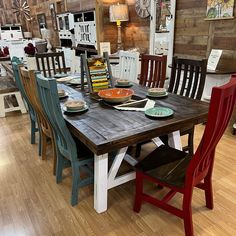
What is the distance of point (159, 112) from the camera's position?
66.2 inches

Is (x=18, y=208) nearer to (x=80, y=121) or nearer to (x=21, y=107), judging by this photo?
(x=80, y=121)

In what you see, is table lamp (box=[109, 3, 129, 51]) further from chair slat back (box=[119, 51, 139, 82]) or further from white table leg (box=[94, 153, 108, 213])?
white table leg (box=[94, 153, 108, 213])

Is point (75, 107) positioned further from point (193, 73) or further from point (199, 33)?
point (199, 33)

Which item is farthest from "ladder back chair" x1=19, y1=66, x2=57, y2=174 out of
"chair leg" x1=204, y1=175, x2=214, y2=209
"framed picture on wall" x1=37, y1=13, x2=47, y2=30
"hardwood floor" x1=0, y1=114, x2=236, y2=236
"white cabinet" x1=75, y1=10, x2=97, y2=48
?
"framed picture on wall" x1=37, y1=13, x2=47, y2=30

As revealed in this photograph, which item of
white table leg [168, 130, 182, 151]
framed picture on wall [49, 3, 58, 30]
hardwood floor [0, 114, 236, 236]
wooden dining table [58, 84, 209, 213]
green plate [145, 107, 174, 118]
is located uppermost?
framed picture on wall [49, 3, 58, 30]

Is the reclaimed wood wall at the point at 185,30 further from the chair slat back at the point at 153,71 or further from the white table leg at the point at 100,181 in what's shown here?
the white table leg at the point at 100,181

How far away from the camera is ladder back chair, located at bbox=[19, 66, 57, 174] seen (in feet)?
6.27

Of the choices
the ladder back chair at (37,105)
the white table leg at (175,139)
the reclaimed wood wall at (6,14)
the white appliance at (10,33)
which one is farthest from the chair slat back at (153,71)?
the reclaimed wood wall at (6,14)

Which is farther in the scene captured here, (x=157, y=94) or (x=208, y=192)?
(x=157, y=94)

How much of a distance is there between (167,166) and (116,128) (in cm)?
44

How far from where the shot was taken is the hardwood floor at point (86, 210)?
1650 millimetres

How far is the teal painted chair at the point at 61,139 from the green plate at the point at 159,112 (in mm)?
573

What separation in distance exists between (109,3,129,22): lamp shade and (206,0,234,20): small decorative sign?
1.83 meters

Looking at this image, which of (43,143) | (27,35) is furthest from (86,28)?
(27,35)
